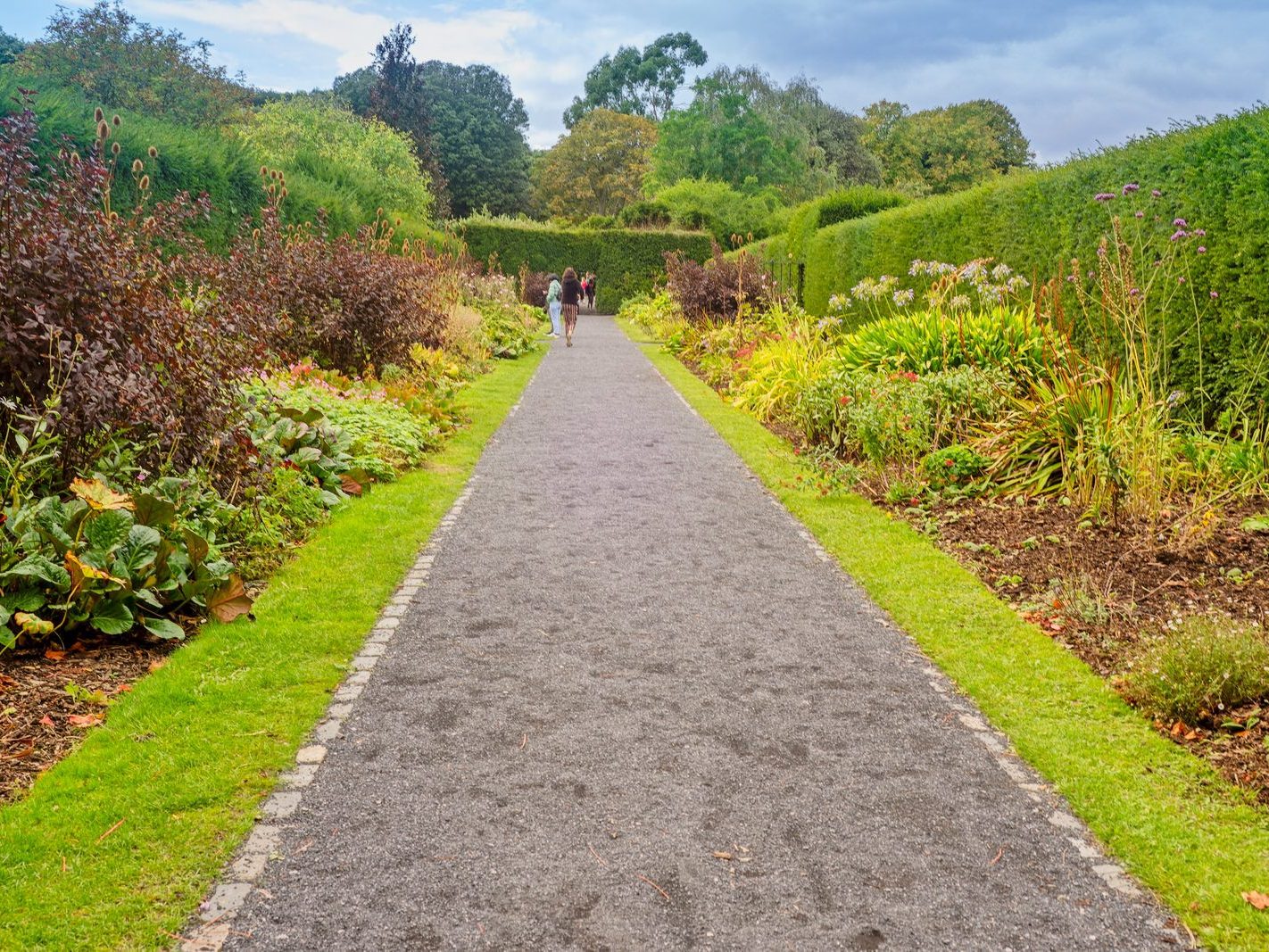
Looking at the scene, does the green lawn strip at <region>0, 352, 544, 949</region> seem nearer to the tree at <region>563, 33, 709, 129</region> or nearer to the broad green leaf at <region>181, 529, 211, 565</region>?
the broad green leaf at <region>181, 529, 211, 565</region>

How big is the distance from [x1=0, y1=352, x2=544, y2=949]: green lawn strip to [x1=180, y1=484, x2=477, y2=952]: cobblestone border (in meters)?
0.04

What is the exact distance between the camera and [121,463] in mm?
5504

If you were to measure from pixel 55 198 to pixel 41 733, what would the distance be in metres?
3.28

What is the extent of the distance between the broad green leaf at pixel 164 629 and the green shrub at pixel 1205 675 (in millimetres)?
4297

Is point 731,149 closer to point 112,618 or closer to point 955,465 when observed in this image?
point 955,465

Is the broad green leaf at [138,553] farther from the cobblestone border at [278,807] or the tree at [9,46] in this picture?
the tree at [9,46]

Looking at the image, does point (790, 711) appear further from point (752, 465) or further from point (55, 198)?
point (752, 465)

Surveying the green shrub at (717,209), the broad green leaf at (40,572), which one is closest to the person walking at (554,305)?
the green shrub at (717,209)

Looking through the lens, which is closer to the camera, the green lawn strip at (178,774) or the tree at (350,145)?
the green lawn strip at (178,774)

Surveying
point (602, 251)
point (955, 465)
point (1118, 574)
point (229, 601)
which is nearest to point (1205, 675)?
point (1118, 574)

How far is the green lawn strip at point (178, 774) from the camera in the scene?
108 inches

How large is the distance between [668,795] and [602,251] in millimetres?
41835

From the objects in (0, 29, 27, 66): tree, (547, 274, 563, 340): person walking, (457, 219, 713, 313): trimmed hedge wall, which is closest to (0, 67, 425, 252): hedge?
(547, 274, 563, 340): person walking

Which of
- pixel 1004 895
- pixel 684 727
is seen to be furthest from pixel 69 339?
pixel 1004 895
